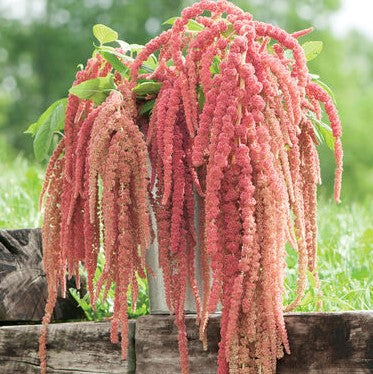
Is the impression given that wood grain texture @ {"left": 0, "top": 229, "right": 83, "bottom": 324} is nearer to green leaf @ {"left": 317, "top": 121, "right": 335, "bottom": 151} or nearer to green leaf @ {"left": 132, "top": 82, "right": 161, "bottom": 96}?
green leaf @ {"left": 132, "top": 82, "right": 161, "bottom": 96}

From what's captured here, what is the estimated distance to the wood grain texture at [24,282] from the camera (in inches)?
113

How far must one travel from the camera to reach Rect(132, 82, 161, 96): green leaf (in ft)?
7.43

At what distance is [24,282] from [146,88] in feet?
3.32

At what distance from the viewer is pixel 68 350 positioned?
2559 mm

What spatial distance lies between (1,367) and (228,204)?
1.30 m

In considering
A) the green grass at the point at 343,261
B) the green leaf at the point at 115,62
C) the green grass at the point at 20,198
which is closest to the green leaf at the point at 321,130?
the green grass at the point at 343,261

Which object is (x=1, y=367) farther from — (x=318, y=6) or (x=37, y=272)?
(x=318, y=6)

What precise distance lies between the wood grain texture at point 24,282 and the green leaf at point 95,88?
86 centimetres

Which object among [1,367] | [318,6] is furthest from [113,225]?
[318,6]

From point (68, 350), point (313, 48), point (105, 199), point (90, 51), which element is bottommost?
point (68, 350)

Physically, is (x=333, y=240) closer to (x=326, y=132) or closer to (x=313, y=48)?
(x=326, y=132)

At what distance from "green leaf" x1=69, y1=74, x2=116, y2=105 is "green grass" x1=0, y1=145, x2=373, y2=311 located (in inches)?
33.8

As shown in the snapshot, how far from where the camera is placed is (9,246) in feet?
9.69

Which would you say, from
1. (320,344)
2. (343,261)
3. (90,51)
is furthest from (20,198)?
(90,51)
